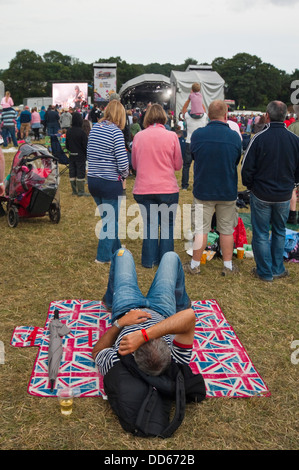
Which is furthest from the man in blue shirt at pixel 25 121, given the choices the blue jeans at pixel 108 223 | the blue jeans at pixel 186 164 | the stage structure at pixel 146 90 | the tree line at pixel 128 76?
the tree line at pixel 128 76

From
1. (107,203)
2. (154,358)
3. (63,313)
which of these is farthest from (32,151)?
(154,358)

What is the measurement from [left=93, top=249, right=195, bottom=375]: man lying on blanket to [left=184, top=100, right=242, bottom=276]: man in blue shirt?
1445mm

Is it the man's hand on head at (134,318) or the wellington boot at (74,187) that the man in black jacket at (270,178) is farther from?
the wellington boot at (74,187)

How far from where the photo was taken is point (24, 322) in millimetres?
4199

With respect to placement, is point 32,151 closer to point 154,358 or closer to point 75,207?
Answer: point 75,207

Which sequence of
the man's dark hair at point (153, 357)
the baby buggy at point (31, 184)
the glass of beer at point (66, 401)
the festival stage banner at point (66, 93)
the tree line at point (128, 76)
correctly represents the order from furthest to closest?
the tree line at point (128, 76), the festival stage banner at point (66, 93), the baby buggy at point (31, 184), the glass of beer at point (66, 401), the man's dark hair at point (153, 357)

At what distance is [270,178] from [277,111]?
718mm

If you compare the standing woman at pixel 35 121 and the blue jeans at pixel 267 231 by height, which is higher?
the standing woman at pixel 35 121

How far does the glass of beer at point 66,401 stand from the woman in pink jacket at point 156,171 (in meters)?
2.67

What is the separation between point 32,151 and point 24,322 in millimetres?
3773

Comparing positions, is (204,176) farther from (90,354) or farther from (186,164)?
(186,164)

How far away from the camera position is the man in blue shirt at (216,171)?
197 inches

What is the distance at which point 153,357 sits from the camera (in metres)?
2.67

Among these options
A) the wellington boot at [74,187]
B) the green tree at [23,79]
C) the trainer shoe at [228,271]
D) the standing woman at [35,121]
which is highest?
the green tree at [23,79]
